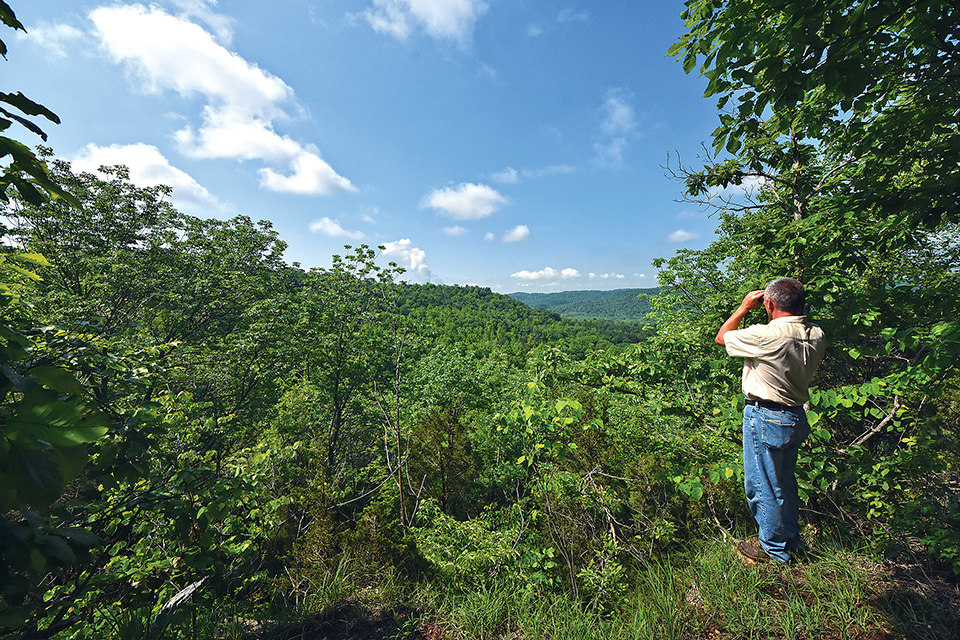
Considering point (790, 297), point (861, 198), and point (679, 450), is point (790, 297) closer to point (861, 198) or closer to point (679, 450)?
point (861, 198)

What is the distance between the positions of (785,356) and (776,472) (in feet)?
2.79

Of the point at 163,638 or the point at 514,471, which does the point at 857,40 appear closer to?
the point at 163,638

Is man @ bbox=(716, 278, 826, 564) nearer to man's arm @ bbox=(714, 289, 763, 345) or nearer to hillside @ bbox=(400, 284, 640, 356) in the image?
man's arm @ bbox=(714, 289, 763, 345)

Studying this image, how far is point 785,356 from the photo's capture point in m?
2.45

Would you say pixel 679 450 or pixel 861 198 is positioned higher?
pixel 861 198

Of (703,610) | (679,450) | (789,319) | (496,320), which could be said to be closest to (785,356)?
(789,319)

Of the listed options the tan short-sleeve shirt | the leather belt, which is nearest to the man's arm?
the tan short-sleeve shirt

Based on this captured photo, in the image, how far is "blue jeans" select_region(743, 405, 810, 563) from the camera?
97.0 inches

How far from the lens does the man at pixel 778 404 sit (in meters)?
2.45

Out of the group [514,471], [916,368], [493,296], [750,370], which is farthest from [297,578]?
[493,296]

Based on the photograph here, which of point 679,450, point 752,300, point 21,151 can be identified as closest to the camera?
point 21,151

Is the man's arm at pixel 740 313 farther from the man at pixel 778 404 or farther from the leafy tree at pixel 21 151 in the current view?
the leafy tree at pixel 21 151

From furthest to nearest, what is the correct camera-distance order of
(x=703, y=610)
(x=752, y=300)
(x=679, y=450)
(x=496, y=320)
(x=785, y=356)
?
(x=496, y=320) → (x=679, y=450) → (x=752, y=300) → (x=703, y=610) → (x=785, y=356)

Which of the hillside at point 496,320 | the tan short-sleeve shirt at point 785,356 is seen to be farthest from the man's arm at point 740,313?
the hillside at point 496,320
